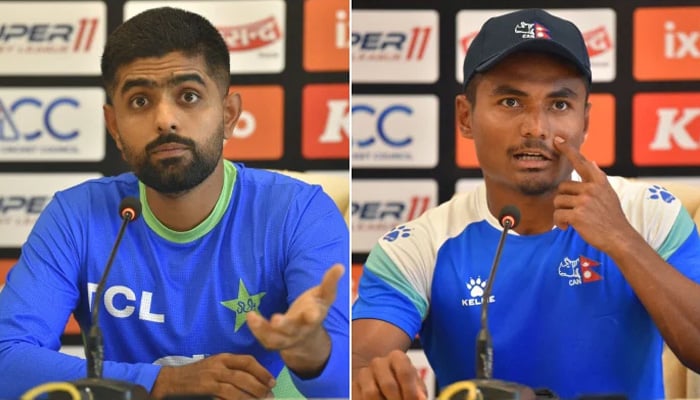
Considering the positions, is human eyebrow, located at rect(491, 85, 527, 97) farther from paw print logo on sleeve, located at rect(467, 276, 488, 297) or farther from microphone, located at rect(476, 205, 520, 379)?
paw print logo on sleeve, located at rect(467, 276, 488, 297)

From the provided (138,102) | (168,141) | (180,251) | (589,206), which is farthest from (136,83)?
(589,206)

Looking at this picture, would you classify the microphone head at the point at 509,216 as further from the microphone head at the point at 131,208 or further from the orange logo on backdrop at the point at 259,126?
the microphone head at the point at 131,208

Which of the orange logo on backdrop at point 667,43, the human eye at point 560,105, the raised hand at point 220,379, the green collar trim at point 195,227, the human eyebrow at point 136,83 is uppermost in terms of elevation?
the orange logo on backdrop at point 667,43

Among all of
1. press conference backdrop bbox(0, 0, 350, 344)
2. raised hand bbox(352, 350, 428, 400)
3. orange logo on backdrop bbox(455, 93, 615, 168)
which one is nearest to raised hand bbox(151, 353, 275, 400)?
raised hand bbox(352, 350, 428, 400)

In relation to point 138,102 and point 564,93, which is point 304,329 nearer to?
point 138,102

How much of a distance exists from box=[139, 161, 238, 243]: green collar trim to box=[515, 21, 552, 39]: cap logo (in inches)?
34.1

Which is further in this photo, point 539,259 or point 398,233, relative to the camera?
point 398,233

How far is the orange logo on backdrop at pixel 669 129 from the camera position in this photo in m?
2.68

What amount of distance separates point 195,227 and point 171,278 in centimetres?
15

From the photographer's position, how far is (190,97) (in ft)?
8.57

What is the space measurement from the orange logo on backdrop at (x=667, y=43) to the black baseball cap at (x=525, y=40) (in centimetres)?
17

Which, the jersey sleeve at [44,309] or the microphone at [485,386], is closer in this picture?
the microphone at [485,386]

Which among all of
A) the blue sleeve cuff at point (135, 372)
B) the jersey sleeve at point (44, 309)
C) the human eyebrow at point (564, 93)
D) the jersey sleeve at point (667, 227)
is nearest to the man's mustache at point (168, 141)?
the jersey sleeve at point (44, 309)

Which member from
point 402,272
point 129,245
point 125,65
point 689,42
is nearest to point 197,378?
point 129,245
